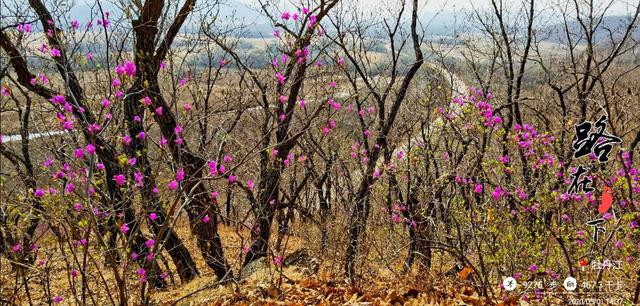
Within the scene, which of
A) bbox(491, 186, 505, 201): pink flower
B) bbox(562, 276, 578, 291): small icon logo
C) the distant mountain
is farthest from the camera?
the distant mountain

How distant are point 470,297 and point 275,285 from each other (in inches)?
71.4

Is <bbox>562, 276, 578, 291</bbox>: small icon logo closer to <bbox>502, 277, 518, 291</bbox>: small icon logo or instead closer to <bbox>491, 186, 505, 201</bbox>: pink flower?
<bbox>502, 277, 518, 291</bbox>: small icon logo

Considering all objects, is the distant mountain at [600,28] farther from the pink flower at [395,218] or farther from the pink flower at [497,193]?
the pink flower at [497,193]

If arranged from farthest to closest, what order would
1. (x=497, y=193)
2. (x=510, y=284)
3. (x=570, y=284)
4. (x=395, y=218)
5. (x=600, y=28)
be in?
(x=600, y=28), (x=395, y=218), (x=497, y=193), (x=570, y=284), (x=510, y=284)

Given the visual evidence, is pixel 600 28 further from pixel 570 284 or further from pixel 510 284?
pixel 510 284

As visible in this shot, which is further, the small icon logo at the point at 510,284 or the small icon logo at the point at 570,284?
the small icon logo at the point at 570,284

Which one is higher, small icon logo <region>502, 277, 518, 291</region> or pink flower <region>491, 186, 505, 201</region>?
pink flower <region>491, 186, 505, 201</region>

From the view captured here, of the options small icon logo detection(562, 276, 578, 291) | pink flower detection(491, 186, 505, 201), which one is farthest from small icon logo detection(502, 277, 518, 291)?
pink flower detection(491, 186, 505, 201)

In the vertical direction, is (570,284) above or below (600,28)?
below

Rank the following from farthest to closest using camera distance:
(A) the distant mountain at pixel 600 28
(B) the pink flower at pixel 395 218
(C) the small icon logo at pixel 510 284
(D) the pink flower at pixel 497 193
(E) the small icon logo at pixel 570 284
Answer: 1. (A) the distant mountain at pixel 600 28
2. (B) the pink flower at pixel 395 218
3. (D) the pink flower at pixel 497 193
4. (E) the small icon logo at pixel 570 284
5. (C) the small icon logo at pixel 510 284

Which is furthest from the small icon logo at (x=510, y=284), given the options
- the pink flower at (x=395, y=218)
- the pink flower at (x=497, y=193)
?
the pink flower at (x=395, y=218)

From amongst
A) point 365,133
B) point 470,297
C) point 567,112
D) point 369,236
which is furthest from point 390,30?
point 470,297

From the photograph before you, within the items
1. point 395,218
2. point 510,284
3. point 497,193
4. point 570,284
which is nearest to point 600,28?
point 395,218

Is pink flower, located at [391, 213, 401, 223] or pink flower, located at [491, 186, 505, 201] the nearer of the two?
pink flower, located at [491, 186, 505, 201]
